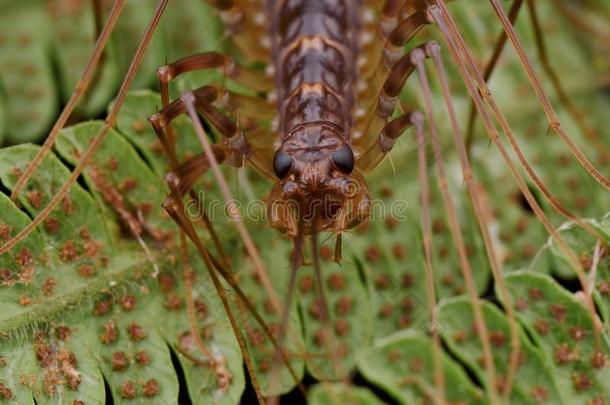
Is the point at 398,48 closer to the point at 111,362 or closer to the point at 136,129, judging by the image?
the point at 136,129

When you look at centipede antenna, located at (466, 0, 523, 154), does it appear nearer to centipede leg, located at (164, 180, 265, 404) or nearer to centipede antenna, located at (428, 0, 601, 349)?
centipede antenna, located at (428, 0, 601, 349)

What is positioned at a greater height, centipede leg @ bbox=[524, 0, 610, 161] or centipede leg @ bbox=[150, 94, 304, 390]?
centipede leg @ bbox=[524, 0, 610, 161]

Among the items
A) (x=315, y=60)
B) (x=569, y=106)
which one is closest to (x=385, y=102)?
(x=315, y=60)

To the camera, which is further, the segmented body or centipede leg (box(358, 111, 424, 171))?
the segmented body

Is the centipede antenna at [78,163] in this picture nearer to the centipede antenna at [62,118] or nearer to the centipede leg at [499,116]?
the centipede antenna at [62,118]

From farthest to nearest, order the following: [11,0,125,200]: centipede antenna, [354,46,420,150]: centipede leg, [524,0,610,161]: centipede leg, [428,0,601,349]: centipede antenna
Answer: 1. [524,0,610,161]: centipede leg
2. [354,46,420,150]: centipede leg
3. [11,0,125,200]: centipede antenna
4. [428,0,601,349]: centipede antenna

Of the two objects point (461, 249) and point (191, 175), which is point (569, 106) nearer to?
point (461, 249)

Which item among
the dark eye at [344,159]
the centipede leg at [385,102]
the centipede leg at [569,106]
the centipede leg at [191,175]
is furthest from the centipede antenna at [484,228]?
the centipede leg at [569,106]

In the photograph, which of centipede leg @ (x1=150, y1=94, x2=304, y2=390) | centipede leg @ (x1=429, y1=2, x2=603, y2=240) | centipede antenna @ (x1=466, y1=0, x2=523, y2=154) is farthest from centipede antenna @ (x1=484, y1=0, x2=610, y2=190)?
centipede leg @ (x1=150, y1=94, x2=304, y2=390)
